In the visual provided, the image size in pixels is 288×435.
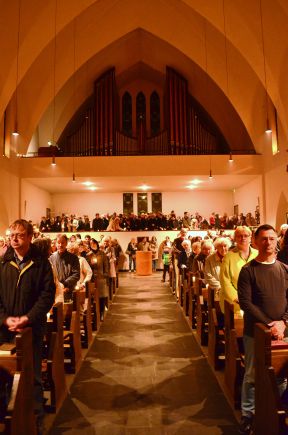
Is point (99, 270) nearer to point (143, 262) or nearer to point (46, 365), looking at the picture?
point (46, 365)

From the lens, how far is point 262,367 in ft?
8.17

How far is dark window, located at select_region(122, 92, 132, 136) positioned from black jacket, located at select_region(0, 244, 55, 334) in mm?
17210

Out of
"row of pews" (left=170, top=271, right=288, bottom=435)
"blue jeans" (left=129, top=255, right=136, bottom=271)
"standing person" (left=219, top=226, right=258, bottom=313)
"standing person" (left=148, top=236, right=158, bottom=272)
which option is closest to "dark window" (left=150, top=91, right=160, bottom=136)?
"standing person" (left=148, top=236, right=158, bottom=272)

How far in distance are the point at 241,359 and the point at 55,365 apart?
1704mm

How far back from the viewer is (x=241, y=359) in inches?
142

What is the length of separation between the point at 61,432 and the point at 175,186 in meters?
15.4

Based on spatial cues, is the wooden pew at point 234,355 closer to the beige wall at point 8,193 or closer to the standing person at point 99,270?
the standing person at point 99,270

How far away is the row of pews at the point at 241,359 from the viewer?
2.37m

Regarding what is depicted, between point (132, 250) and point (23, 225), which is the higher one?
point (23, 225)

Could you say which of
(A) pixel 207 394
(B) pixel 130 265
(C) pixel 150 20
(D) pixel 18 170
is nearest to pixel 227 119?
(C) pixel 150 20

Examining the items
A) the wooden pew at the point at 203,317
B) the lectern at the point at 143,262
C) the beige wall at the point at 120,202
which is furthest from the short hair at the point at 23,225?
the beige wall at the point at 120,202

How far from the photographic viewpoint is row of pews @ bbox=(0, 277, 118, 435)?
237 centimetres

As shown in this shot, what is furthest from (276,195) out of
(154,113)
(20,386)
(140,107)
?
(20,386)

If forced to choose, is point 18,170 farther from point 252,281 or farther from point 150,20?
point 252,281
